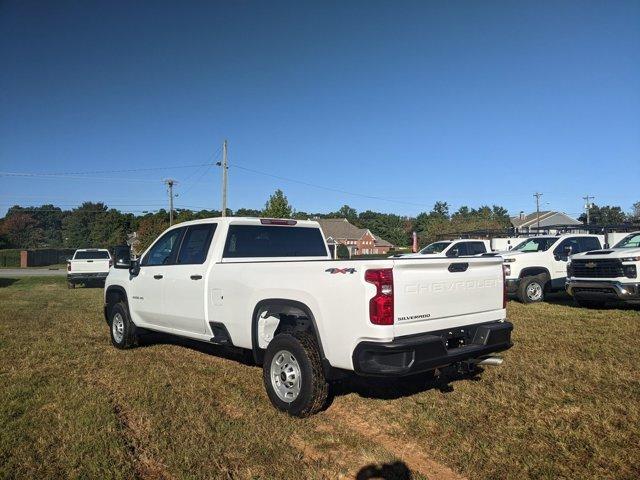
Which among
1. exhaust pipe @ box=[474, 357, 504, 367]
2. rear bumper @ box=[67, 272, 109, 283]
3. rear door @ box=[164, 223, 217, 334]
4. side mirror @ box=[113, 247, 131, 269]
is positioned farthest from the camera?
rear bumper @ box=[67, 272, 109, 283]

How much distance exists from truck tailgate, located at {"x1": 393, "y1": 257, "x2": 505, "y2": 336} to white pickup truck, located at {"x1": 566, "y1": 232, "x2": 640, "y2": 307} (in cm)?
643

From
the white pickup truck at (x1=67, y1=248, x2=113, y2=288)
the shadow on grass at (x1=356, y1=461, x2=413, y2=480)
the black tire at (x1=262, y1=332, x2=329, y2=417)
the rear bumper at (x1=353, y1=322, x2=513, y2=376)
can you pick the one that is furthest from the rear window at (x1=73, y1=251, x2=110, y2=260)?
the shadow on grass at (x1=356, y1=461, x2=413, y2=480)

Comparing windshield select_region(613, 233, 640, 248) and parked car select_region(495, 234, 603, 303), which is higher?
windshield select_region(613, 233, 640, 248)

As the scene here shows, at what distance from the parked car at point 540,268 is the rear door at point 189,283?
28.8 ft

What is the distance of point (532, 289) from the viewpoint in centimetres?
1295

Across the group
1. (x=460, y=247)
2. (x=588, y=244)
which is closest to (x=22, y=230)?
(x=460, y=247)

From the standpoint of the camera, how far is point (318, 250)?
267 inches

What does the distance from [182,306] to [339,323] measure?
2791mm

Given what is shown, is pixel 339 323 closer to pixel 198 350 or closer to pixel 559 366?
pixel 559 366

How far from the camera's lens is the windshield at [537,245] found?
540 inches

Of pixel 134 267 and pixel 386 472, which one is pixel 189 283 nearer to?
pixel 134 267

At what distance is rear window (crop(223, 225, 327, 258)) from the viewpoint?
6.13 m

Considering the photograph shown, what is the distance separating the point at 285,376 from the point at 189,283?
2017 mm

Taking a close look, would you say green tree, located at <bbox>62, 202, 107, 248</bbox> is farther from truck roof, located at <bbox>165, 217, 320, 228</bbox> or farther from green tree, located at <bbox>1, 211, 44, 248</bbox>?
truck roof, located at <bbox>165, 217, 320, 228</bbox>
